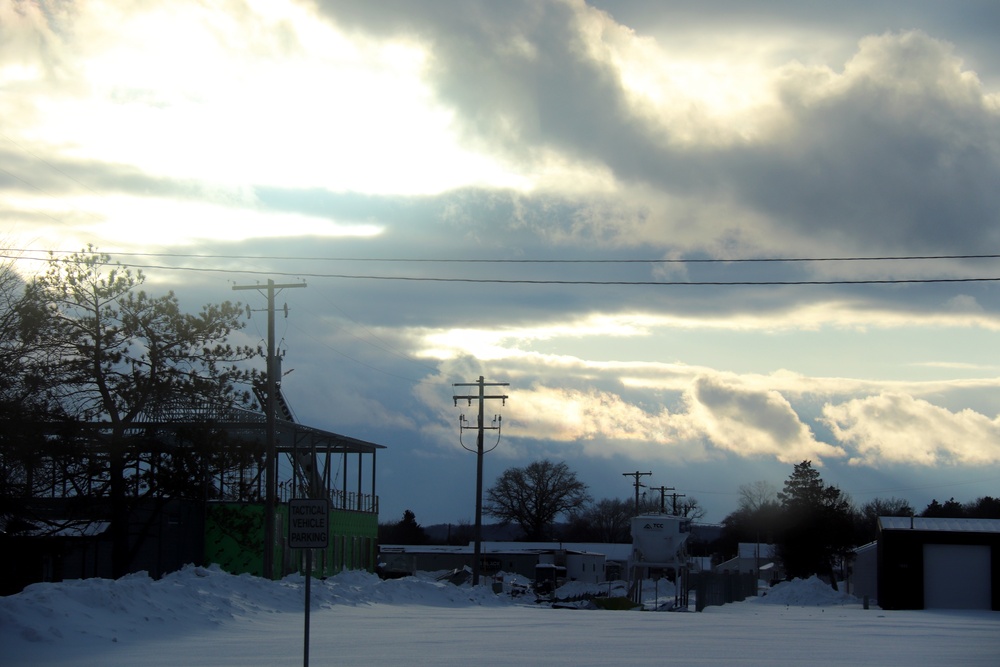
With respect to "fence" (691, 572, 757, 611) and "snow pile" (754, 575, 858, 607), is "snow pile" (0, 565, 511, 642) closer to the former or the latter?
"fence" (691, 572, 757, 611)

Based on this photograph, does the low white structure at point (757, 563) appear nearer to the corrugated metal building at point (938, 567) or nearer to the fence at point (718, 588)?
the fence at point (718, 588)

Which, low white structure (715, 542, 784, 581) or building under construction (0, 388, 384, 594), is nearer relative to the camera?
building under construction (0, 388, 384, 594)

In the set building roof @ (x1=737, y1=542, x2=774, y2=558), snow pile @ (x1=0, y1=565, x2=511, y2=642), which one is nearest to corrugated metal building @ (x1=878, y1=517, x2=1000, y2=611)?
snow pile @ (x1=0, y1=565, x2=511, y2=642)

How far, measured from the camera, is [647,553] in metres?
54.5

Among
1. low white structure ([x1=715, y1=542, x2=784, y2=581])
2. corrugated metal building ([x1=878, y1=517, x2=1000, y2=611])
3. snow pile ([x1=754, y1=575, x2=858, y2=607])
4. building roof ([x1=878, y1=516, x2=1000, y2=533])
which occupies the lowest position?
low white structure ([x1=715, y1=542, x2=784, y2=581])

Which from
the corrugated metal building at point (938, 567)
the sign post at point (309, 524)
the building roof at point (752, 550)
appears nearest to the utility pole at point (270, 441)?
the sign post at point (309, 524)

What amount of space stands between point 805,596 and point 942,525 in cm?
764

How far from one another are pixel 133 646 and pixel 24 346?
1356 cm

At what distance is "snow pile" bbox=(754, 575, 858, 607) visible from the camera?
53844 millimetres

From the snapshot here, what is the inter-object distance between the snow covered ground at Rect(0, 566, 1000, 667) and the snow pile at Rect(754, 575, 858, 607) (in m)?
20.8

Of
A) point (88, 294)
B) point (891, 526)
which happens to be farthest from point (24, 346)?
point (891, 526)

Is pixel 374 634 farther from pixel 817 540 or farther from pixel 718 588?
pixel 817 540

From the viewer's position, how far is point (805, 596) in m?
54.5

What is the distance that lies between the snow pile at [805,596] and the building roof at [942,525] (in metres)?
4.93
